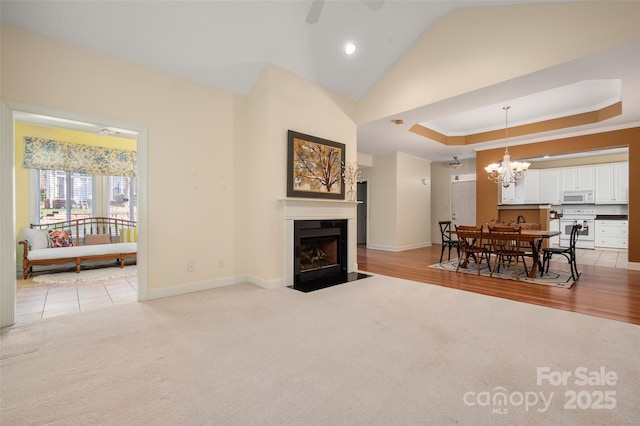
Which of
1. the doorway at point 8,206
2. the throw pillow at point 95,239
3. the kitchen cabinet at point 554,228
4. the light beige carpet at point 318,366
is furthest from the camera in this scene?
the kitchen cabinet at point 554,228

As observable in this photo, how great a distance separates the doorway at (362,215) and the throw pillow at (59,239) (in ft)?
23.8

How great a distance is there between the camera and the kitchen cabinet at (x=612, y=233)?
7676 millimetres

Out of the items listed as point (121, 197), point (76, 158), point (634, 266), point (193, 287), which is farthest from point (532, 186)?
point (76, 158)

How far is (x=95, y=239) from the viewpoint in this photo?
5.84 m

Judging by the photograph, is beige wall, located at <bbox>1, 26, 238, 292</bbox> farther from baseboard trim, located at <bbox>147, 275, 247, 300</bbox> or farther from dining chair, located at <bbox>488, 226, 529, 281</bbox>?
dining chair, located at <bbox>488, 226, 529, 281</bbox>

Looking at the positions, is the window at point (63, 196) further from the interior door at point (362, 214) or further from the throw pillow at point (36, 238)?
the interior door at point (362, 214)

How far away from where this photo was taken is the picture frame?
4172 mm

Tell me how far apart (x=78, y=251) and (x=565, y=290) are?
25.3 feet

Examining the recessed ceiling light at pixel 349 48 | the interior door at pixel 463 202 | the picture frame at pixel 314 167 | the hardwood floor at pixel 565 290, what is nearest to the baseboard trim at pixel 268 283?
the picture frame at pixel 314 167

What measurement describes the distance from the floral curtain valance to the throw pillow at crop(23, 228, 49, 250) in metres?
1.25

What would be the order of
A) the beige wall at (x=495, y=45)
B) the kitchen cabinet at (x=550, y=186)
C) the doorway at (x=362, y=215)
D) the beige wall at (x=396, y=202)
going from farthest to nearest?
the doorway at (x=362, y=215) → the kitchen cabinet at (x=550, y=186) → the beige wall at (x=396, y=202) → the beige wall at (x=495, y=45)

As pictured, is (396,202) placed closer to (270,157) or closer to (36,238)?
(270,157)

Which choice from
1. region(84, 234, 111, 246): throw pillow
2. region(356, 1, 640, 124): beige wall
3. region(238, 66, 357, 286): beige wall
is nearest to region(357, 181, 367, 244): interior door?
region(356, 1, 640, 124): beige wall

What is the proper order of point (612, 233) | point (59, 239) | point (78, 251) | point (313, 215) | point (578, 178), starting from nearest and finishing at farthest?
point (313, 215)
point (78, 251)
point (59, 239)
point (612, 233)
point (578, 178)
